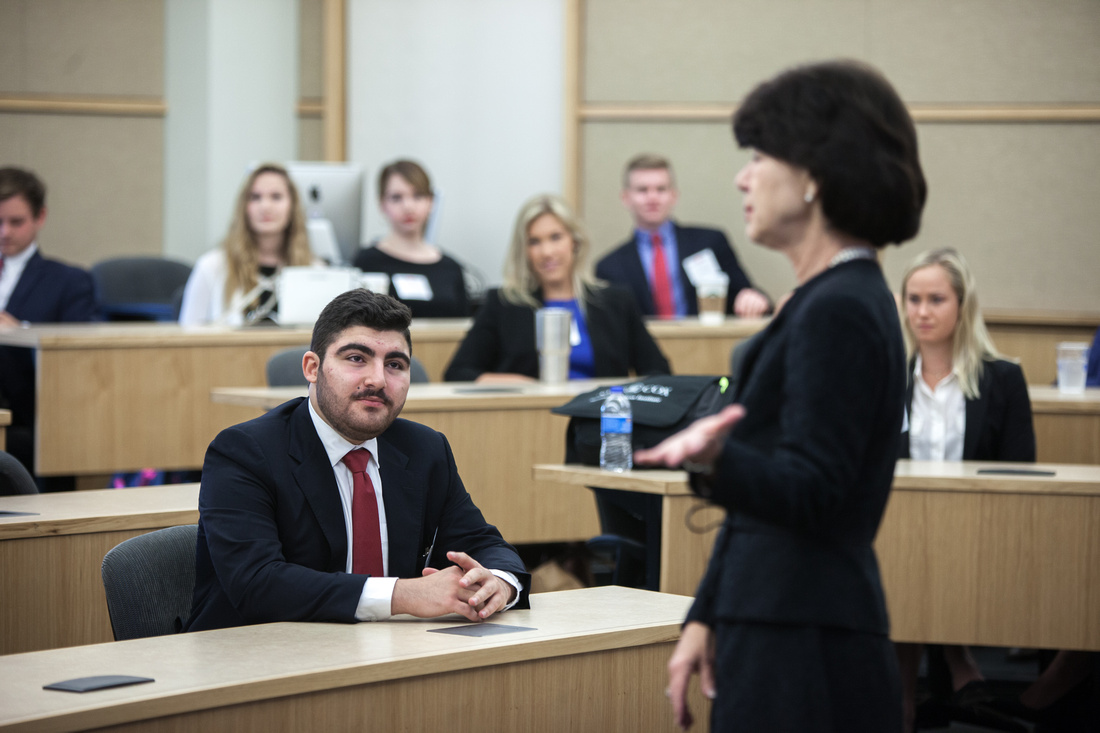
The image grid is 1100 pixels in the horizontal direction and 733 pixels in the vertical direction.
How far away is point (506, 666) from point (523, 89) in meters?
5.02

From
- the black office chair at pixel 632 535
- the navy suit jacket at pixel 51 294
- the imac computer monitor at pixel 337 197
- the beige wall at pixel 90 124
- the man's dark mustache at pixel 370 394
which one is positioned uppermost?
the beige wall at pixel 90 124

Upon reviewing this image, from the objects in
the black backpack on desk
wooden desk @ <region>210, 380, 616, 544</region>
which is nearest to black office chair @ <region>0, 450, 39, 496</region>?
wooden desk @ <region>210, 380, 616, 544</region>

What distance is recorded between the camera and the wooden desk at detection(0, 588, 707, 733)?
1.26 m

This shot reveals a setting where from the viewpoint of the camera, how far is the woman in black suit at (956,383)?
Answer: 3.12 m

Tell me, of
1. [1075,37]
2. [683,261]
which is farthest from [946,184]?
[683,261]

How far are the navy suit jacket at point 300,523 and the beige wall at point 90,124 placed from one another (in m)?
4.76

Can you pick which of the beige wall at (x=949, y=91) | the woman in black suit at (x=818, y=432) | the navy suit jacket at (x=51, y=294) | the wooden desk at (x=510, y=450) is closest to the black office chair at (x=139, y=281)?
the navy suit jacket at (x=51, y=294)

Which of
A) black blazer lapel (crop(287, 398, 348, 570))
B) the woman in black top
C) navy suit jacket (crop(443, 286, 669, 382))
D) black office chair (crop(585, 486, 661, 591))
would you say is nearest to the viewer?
black blazer lapel (crop(287, 398, 348, 570))

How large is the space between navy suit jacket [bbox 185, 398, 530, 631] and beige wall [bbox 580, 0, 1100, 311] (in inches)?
166

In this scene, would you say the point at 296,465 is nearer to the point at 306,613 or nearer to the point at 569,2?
the point at 306,613

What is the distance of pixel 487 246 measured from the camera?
623cm

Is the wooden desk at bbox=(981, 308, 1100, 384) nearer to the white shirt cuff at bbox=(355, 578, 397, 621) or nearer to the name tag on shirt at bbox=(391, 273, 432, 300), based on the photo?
the name tag on shirt at bbox=(391, 273, 432, 300)

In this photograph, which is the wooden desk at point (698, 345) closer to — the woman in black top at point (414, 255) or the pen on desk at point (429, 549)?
the woman in black top at point (414, 255)

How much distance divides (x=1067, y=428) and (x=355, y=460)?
2.45 m
